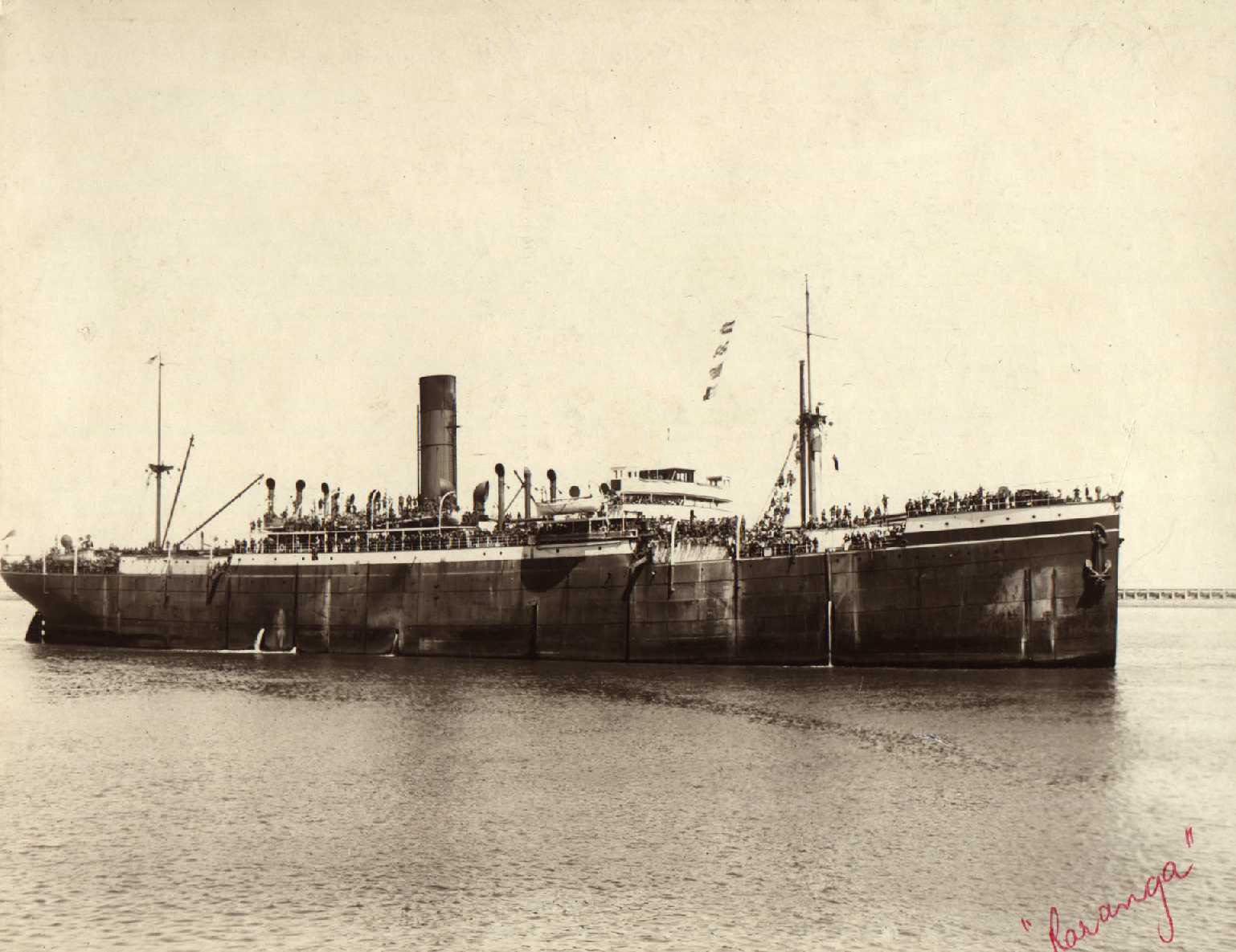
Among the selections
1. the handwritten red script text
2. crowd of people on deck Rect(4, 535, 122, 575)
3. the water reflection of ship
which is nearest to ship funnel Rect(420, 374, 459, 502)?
the water reflection of ship

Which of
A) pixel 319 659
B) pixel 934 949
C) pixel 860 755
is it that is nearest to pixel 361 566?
pixel 319 659

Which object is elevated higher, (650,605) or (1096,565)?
(1096,565)

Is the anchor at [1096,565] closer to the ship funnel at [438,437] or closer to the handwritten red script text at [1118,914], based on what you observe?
the handwritten red script text at [1118,914]

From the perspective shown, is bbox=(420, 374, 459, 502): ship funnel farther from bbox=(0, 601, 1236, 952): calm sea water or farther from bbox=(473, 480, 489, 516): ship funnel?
bbox=(0, 601, 1236, 952): calm sea water

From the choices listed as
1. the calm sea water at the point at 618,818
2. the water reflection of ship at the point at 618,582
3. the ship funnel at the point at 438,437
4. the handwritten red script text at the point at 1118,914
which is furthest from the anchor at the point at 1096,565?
the ship funnel at the point at 438,437

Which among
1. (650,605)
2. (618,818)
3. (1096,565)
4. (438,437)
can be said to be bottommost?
(618,818)

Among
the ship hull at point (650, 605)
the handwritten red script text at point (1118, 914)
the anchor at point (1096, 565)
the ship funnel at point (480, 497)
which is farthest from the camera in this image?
the ship funnel at point (480, 497)

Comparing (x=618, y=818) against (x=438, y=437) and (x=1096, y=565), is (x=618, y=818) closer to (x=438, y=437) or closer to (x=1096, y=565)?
(x=1096, y=565)

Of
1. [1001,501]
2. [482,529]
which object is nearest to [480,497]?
[482,529]
